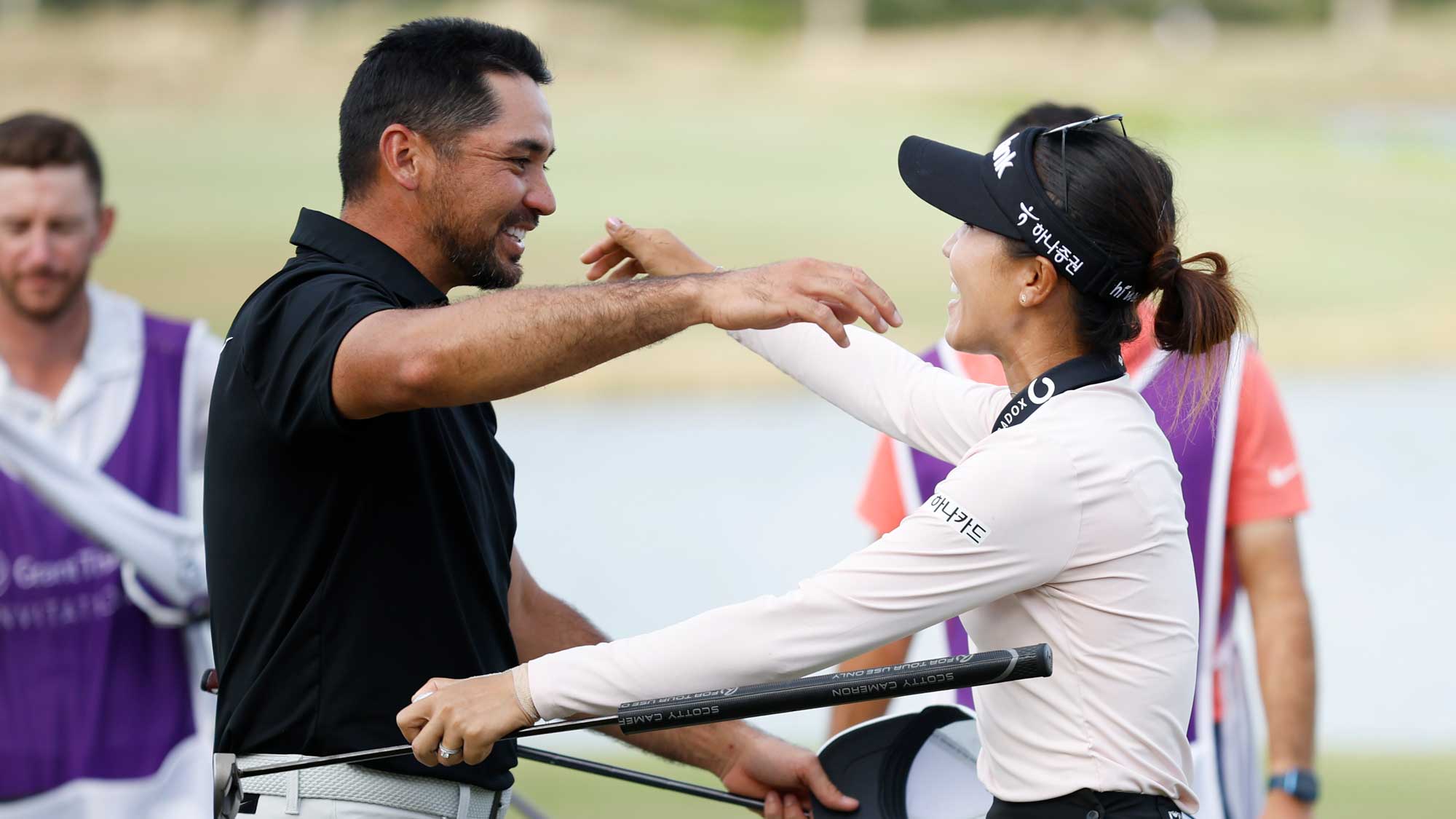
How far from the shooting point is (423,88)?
1.75 meters

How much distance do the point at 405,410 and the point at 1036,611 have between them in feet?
1.99

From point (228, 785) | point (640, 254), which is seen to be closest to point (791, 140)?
point (640, 254)

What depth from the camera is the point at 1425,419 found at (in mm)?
4508

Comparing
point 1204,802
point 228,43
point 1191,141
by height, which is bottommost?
point 1204,802

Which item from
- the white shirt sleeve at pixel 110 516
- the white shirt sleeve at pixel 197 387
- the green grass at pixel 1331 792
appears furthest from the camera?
the green grass at pixel 1331 792

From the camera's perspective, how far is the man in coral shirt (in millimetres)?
2084

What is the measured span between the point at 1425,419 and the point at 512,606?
345 cm

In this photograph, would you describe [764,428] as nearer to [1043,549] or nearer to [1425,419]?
[1425,419]

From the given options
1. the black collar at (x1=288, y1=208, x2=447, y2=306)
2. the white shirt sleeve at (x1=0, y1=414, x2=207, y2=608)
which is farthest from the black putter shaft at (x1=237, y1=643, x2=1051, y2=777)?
the white shirt sleeve at (x1=0, y1=414, x2=207, y2=608)

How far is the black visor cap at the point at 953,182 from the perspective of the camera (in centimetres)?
150

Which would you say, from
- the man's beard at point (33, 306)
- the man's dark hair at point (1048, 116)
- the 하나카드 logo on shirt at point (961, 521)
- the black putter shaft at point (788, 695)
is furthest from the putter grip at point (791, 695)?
the man's beard at point (33, 306)

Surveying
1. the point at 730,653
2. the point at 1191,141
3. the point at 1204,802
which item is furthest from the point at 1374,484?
the point at 730,653

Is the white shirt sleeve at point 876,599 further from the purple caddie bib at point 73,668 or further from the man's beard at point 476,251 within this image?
the purple caddie bib at point 73,668

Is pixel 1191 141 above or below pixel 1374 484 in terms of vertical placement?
above
